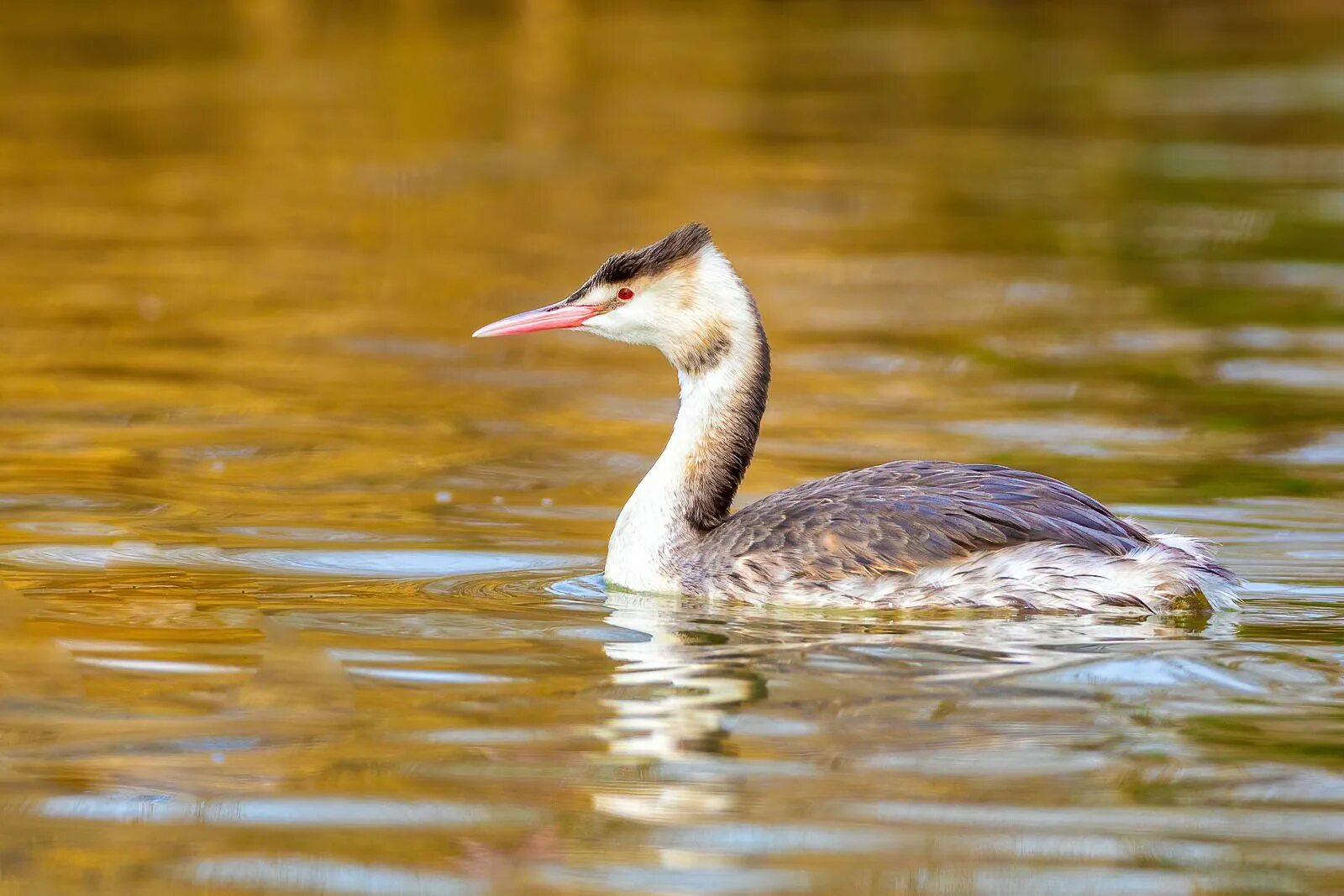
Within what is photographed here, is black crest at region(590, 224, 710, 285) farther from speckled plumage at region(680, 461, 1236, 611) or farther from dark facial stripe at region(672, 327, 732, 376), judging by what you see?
speckled plumage at region(680, 461, 1236, 611)

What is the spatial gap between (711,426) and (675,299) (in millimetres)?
482

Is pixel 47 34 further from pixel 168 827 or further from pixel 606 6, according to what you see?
pixel 168 827

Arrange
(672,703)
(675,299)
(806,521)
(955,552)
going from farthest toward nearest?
1. (675,299)
2. (806,521)
3. (955,552)
4. (672,703)

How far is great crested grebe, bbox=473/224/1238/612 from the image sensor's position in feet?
23.6

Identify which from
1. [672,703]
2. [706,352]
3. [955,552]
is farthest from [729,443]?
[672,703]

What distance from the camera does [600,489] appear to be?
10.0 metres

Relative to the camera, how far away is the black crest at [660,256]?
8117 mm

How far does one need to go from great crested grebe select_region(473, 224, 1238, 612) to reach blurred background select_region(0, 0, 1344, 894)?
0.14 meters

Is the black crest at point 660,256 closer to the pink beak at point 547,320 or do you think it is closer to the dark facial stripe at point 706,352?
the pink beak at point 547,320

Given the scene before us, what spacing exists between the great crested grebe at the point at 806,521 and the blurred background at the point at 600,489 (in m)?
0.14

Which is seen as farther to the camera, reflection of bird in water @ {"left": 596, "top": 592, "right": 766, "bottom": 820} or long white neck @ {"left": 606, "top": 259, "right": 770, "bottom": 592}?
long white neck @ {"left": 606, "top": 259, "right": 770, "bottom": 592}

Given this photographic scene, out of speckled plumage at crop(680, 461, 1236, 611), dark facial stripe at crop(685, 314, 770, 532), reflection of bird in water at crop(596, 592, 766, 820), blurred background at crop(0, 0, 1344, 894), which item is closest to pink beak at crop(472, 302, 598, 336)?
dark facial stripe at crop(685, 314, 770, 532)

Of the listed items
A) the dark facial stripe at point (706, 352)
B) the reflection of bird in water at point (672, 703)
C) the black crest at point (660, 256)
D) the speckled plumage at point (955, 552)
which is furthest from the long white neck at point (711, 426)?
the reflection of bird in water at point (672, 703)

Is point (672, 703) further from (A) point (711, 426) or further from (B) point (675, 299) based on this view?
(B) point (675, 299)
